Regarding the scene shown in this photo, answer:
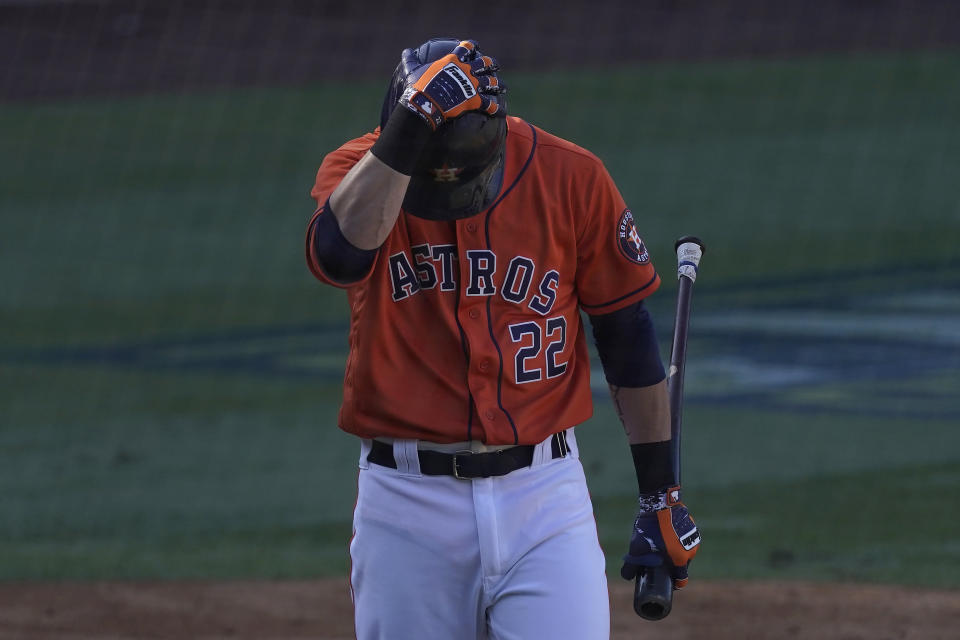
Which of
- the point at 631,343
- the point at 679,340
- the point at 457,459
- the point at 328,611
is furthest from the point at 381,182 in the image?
the point at 328,611

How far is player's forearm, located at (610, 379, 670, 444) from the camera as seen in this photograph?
10.6ft

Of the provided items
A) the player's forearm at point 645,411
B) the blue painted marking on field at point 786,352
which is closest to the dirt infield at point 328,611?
the player's forearm at point 645,411

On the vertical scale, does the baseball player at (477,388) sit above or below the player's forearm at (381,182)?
below

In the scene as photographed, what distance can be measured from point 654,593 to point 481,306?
0.76 meters

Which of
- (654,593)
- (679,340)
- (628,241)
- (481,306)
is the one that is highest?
(628,241)

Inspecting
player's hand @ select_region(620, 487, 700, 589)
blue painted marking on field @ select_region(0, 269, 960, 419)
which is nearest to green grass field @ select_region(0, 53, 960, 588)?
blue painted marking on field @ select_region(0, 269, 960, 419)

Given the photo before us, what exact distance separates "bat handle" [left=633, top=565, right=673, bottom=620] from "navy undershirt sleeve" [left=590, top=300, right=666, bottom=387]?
1.40 ft

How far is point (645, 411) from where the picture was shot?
10.6ft

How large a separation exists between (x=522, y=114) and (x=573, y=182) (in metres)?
15.5

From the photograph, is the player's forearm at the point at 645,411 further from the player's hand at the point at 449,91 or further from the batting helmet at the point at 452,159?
the player's hand at the point at 449,91

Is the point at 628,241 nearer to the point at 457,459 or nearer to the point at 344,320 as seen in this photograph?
the point at 457,459

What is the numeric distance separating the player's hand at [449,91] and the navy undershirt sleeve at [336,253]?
0.26 metres

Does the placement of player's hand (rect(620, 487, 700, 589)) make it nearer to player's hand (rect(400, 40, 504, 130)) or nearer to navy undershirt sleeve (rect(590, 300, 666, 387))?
navy undershirt sleeve (rect(590, 300, 666, 387))

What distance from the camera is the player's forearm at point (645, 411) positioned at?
3223mm
